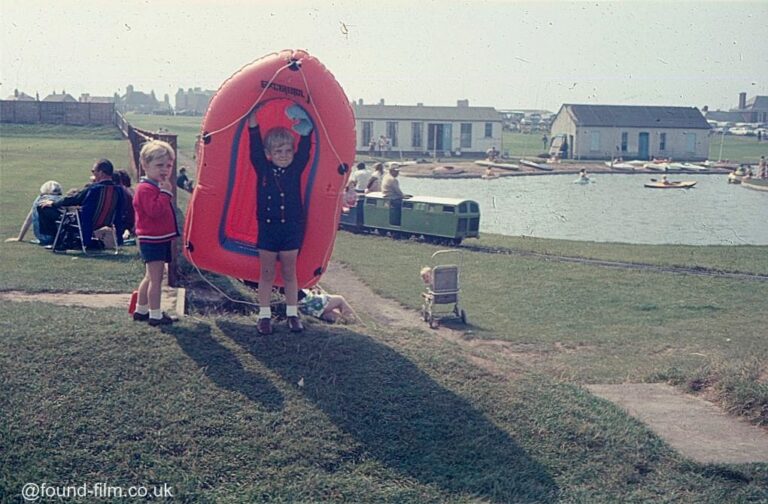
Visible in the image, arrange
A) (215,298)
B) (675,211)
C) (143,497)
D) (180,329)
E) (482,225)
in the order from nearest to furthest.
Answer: (143,497), (180,329), (215,298), (482,225), (675,211)

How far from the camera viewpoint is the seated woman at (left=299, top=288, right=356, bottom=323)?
8.57 meters

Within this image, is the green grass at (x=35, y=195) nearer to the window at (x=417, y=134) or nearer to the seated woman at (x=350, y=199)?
the seated woman at (x=350, y=199)

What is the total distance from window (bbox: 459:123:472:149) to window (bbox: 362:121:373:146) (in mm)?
6149

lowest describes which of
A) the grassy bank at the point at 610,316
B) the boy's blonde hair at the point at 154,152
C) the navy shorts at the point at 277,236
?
the grassy bank at the point at 610,316

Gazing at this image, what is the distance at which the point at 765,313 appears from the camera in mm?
11734

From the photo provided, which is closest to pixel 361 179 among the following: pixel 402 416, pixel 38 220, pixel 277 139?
pixel 38 220

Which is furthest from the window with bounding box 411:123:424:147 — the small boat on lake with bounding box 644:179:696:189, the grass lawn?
the grass lawn

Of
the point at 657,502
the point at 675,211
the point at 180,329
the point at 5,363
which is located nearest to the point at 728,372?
the point at 657,502

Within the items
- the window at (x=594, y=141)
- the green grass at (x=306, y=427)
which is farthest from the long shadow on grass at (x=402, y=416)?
the window at (x=594, y=141)

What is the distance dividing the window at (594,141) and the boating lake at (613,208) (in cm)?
1201

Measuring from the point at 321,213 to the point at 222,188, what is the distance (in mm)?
786

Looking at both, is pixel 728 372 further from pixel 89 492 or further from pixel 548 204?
pixel 548 204

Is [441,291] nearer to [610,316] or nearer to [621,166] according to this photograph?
[610,316]

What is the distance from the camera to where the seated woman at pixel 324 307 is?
857 centimetres
